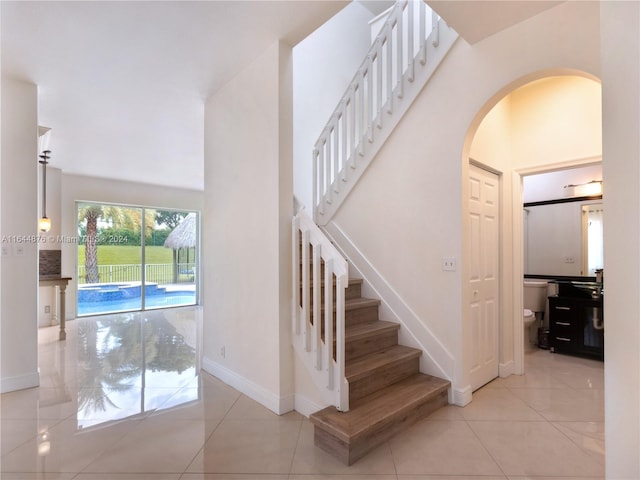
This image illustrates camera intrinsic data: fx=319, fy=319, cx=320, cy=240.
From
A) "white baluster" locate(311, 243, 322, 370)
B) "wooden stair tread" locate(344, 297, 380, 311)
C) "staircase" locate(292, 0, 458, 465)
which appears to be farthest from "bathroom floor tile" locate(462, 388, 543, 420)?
"white baluster" locate(311, 243, 322, 370)

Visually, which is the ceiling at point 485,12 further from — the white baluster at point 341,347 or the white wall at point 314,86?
the white wall at point 314,86

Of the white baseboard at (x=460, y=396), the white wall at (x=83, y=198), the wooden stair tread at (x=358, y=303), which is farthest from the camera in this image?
the white wall at (x=83, y=198)

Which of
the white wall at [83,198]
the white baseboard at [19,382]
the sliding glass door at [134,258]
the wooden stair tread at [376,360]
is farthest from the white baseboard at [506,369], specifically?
the sliding glass door at [134,258]

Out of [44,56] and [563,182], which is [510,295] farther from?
[44,56]

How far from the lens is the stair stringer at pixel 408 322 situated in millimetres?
2576

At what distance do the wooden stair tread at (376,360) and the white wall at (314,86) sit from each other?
2.52 metres

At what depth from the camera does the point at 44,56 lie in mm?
2539

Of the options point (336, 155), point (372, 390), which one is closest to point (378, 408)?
point (372, 390)

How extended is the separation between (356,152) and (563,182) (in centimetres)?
332

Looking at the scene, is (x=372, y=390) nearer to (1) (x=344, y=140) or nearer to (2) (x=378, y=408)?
(2) (x=378, y=408)

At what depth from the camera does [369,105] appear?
3324 millimetres

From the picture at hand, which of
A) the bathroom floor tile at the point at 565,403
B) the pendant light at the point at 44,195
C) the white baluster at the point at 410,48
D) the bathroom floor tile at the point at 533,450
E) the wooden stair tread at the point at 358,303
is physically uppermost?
the white baluster at the point at 410,48

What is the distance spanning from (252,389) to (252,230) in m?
1.30

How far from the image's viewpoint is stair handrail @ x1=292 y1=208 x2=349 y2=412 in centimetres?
204
